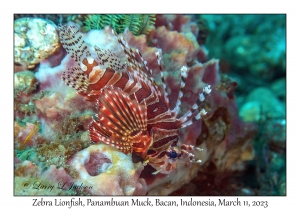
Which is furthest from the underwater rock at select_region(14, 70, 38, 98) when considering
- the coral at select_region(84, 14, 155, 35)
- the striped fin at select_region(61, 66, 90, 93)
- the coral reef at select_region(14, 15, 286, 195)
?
A: the coral at select_region(84, 14, 155, 35)

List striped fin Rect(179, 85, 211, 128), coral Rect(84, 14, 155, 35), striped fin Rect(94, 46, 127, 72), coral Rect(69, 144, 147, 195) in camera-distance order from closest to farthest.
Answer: coral Rect(69, 144, 147, 195)
striped fin Rect(179, 85, 211, 128)
striped fin Rect(94, 46, 127, 72)
coral Rect(84, 14, 155, 35)

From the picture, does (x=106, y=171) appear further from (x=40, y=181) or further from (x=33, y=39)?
Result: (x=33, y=39)

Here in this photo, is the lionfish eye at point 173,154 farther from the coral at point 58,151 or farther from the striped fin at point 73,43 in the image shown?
the striped fin at point 73,43

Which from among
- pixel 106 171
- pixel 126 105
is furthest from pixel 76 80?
pixel 106 171

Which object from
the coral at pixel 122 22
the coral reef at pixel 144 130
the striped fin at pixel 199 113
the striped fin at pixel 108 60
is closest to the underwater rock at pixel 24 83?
the coral reef at pixel 144 130

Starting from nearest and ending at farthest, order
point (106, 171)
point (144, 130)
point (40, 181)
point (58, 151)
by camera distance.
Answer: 1. point (40, 181)
2. point (106, 171)
3. point (58, 151)
4. point (144, 130)

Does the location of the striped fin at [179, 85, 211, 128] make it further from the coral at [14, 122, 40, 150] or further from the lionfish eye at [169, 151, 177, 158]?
the coral at [14, 122, 40, 150]
